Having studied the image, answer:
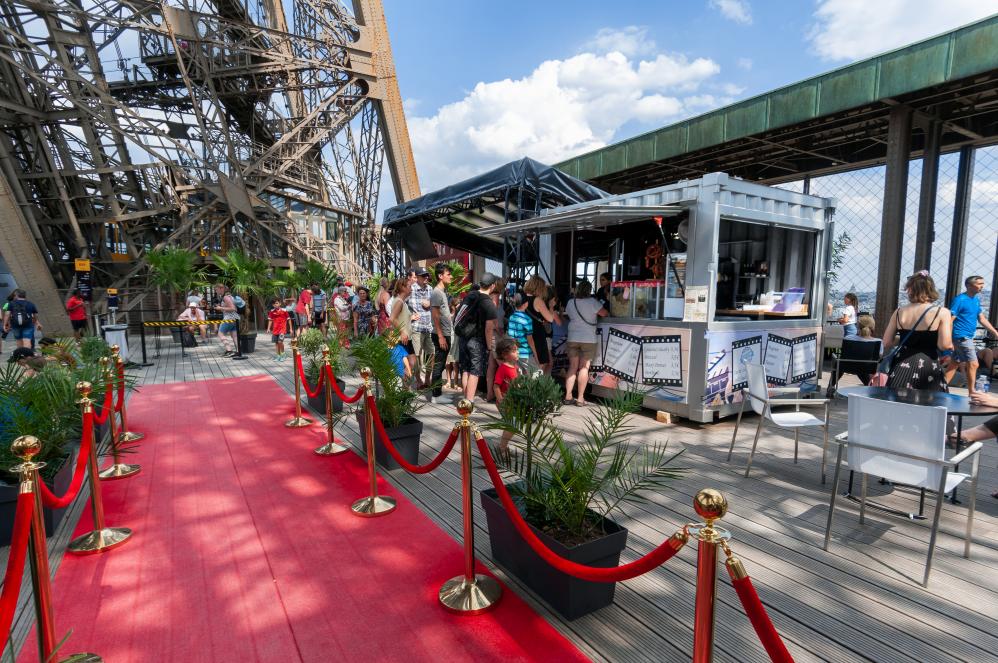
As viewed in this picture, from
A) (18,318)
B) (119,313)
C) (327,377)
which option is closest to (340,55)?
(119,313)

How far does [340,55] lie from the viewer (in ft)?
80.4

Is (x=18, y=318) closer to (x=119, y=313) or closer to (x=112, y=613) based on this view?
(x=119, y=313)

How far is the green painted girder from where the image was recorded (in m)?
7.77

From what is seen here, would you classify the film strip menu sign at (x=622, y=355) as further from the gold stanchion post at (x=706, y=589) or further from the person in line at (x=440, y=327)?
the gold stanchion post at (x=706, y=589)

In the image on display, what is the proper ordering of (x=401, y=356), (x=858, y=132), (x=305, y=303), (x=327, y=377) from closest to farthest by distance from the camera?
(x=327, y=377), (x=401, y=356), (x=858, y=132), (x=305, y=303)

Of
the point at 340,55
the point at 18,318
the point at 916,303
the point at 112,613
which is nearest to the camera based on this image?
the point at 112,613

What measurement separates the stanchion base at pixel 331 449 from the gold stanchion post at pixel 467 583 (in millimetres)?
2860

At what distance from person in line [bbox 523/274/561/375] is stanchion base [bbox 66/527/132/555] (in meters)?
4.86

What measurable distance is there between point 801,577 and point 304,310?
1408cm

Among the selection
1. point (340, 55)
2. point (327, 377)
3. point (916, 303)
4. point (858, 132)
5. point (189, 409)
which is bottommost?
point (189, 409)

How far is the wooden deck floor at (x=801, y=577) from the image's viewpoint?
2439 millimetres

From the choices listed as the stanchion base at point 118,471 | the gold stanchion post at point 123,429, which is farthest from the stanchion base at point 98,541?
the gold stanchion post at point 123,429

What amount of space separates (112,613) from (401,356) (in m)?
4.74

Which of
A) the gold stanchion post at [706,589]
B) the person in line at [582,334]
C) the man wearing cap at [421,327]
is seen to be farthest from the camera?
the man wearing cap at [421,327]
